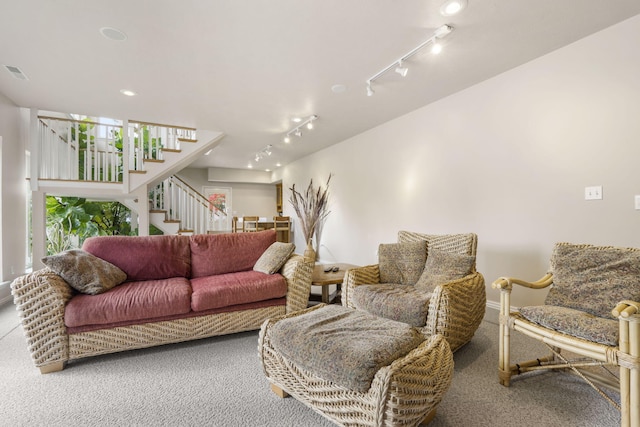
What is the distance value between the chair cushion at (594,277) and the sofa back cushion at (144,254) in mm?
3018

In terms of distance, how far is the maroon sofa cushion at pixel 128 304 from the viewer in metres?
1.98

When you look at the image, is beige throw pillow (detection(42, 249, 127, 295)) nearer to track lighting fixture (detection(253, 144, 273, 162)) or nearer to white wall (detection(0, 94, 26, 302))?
white wall (detection(0, 94, 26, 302))

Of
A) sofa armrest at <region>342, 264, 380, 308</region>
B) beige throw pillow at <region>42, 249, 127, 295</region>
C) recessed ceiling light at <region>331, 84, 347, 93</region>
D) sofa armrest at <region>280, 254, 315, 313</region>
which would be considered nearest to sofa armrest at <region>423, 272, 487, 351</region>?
sofa armrest at <region>342, 264, 380, 308</region>

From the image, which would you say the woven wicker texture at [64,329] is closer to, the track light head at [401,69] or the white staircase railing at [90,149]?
the track light head at [401,69]

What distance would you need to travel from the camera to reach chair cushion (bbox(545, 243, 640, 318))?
169 cm

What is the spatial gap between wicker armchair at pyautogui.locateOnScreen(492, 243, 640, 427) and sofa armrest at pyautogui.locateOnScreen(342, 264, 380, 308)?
3.35 feet

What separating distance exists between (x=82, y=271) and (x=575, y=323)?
123 inches

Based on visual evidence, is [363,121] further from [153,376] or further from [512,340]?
[153,376]

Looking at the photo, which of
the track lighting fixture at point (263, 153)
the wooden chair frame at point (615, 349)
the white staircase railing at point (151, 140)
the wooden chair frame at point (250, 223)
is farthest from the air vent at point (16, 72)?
the wooden chair frame at point (615, 349)

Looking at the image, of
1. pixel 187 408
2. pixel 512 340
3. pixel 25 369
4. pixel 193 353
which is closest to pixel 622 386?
pixel 512 340

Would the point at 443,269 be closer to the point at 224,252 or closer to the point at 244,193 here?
the point at 224,252

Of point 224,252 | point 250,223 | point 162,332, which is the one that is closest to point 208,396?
point 162,332

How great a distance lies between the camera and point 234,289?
2387mm

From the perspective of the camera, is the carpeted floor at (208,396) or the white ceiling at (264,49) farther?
the white ceiling at (264,49)
